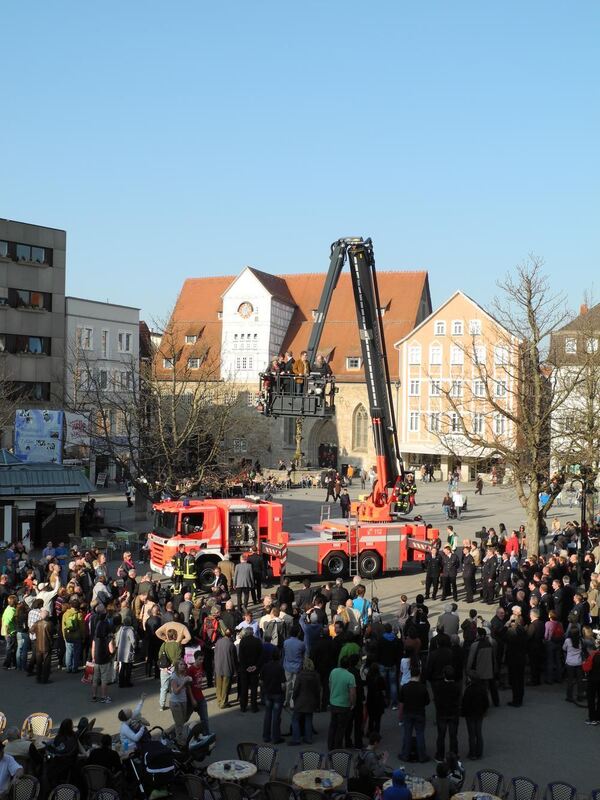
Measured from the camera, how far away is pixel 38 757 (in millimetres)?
10422

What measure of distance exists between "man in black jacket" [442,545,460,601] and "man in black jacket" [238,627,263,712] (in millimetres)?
9408

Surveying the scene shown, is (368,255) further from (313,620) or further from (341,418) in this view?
(341,418)

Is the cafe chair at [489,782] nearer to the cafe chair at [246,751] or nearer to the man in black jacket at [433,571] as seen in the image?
the cafe chair at [246,751]

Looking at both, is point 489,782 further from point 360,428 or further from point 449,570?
point 360,428

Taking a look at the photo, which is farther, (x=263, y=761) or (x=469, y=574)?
(x=469, y=574)

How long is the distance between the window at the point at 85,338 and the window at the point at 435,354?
2271 centimetres

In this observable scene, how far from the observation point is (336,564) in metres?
26.1

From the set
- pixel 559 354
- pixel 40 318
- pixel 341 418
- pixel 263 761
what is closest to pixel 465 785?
pixel 263 761

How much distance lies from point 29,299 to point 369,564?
3342cm

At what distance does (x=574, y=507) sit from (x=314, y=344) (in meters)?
25.5

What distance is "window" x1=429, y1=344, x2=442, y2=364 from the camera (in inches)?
2447

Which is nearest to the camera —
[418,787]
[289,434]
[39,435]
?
[418,787]

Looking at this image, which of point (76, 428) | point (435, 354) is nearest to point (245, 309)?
point (435, 354)

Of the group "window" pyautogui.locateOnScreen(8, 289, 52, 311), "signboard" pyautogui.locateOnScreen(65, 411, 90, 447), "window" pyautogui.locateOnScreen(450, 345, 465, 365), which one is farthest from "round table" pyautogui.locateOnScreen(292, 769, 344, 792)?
"window" pyautogui.locateOnScreen(450, 345, 465, 365)
